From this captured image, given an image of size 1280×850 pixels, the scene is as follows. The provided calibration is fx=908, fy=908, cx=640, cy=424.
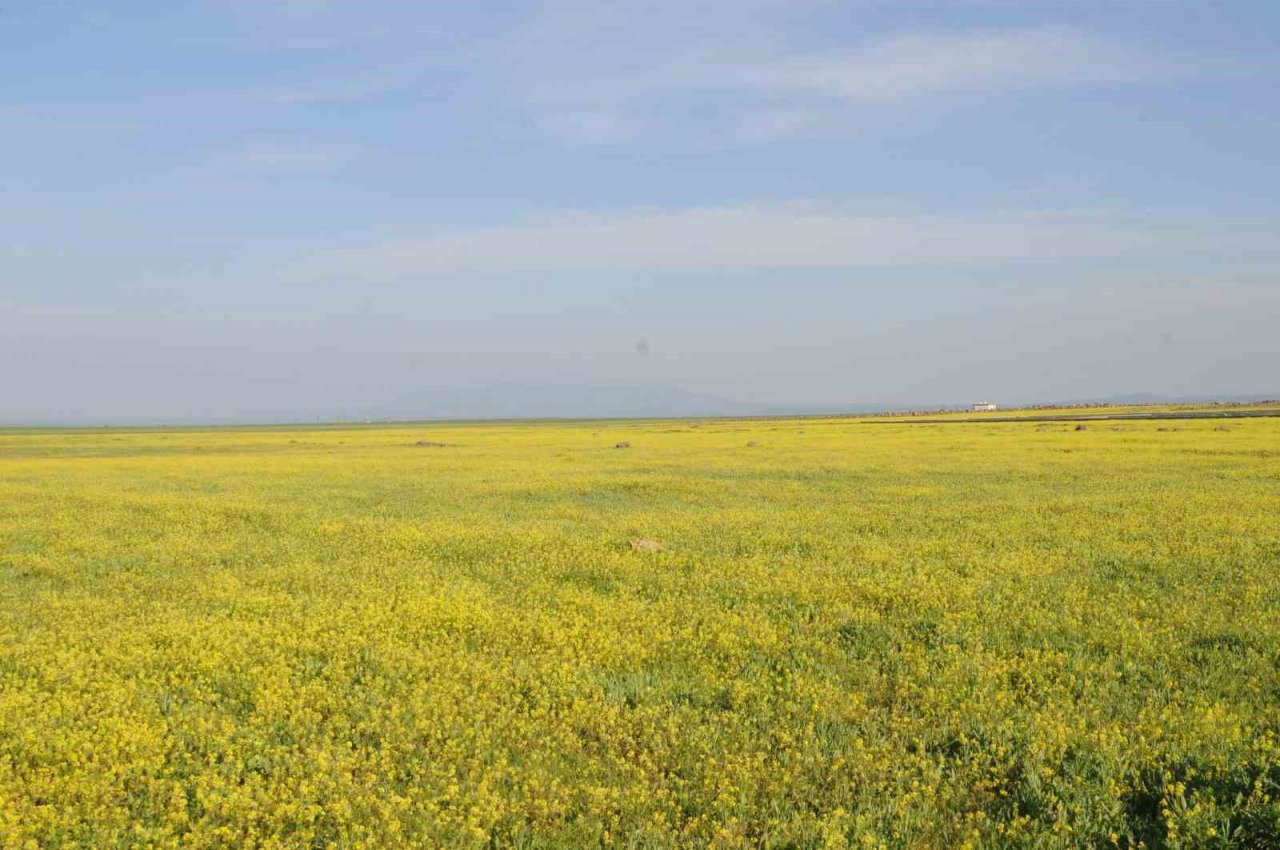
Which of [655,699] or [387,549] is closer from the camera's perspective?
[655,699]

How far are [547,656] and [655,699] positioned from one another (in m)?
1.79

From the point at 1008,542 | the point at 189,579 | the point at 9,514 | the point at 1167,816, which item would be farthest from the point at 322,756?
the point at 9,514

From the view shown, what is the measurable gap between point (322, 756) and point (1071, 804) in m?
5.65

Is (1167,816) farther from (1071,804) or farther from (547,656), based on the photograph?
(547,656)

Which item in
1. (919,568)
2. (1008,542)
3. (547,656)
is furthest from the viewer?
(1008,542)

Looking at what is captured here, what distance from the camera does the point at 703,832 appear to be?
6.36 metres

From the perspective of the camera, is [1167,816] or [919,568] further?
[919,568]

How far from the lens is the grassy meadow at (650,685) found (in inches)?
258

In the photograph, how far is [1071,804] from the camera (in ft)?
21.4

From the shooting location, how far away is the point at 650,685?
942 centimetres

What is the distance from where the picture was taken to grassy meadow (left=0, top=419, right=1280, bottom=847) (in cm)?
655

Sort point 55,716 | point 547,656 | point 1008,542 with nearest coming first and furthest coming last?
Answer: point 55,716 → point 547,656 → point 1008,542

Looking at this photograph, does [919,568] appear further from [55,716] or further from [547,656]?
[55,716]

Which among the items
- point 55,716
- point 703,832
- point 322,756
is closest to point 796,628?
point 703,832
